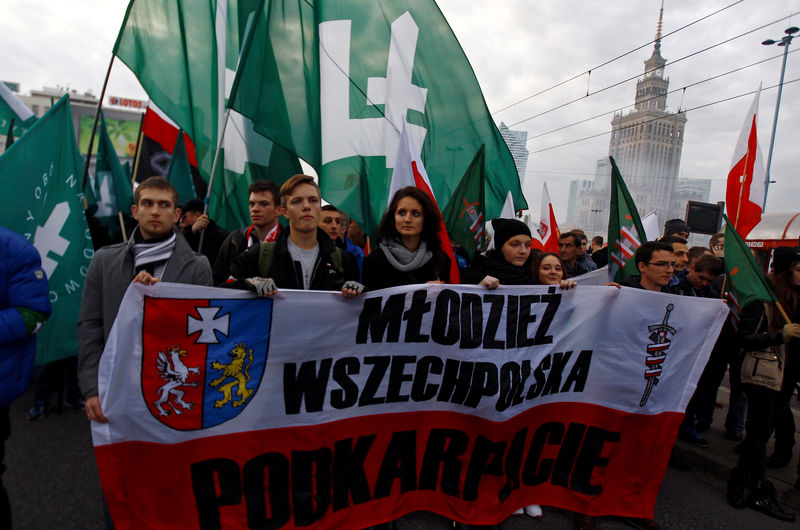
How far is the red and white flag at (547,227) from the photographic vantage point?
19.2 feet

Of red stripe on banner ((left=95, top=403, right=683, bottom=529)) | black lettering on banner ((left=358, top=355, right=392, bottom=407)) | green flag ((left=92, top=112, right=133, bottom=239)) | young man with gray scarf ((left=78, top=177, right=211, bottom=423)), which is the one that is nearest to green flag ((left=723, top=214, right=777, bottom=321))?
red stripe on banner ((left=95, top=403, right=683, bottom=529))

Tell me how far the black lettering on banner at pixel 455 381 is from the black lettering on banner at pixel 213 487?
3.54 feet

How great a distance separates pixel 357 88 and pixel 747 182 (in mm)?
3317

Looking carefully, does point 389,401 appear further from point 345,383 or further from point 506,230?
point 506,230

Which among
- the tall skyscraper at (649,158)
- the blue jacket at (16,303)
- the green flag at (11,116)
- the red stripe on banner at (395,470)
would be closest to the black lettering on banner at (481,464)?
the red stripe on banner at (395,470)

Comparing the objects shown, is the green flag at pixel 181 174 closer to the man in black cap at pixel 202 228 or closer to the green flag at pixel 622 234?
the man in black cap at pixel 202 228

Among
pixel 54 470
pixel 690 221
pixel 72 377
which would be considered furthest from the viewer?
pixel 690 221

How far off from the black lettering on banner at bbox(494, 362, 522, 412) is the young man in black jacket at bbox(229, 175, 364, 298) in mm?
1047

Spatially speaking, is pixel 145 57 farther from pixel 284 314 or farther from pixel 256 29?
pixel 284 314

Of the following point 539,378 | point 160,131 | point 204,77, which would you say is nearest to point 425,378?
point 539,378

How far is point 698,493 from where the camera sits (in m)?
3.52

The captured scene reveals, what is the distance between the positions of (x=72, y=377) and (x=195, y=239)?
1.70m

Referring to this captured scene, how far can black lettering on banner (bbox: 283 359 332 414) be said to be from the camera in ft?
7.41

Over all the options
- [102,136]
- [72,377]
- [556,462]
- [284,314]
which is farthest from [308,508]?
[102,136]
